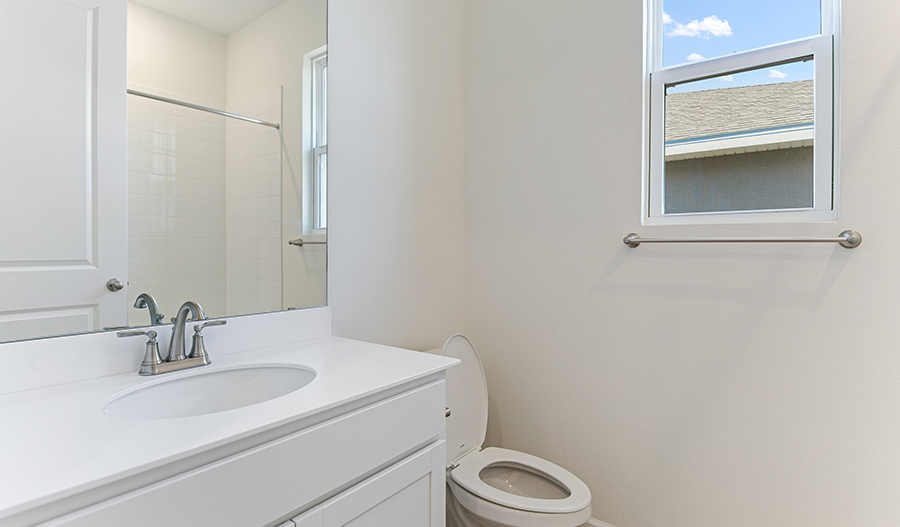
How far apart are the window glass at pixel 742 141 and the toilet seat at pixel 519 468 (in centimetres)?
99

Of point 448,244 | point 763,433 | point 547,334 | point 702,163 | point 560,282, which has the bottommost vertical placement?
point 763,433

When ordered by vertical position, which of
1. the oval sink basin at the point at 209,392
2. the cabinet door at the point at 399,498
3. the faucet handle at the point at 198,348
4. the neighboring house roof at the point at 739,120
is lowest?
the cabinet door at the point at 399,498

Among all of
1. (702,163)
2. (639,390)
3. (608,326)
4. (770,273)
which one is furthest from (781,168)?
(639,390)

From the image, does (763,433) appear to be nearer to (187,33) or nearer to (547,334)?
(547,334)

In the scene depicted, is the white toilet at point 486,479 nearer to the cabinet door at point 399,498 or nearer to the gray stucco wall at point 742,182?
the cabinet door at point 399,498

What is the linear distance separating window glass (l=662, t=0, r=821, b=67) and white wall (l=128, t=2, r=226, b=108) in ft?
4.77

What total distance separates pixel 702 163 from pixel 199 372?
5.37ft

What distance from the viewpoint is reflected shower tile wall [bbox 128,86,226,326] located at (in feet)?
3.44

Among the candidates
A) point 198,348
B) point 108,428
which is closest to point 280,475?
point 108,428

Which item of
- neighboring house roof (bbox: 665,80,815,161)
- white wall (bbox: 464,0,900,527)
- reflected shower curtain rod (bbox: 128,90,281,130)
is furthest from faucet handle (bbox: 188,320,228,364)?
neighboring house roof (bbox: 665,80,815,161)

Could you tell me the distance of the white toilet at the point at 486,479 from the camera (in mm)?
1311

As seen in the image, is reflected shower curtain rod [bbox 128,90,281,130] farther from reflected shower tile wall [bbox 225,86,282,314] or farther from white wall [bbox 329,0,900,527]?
white wall [bbox 329,0,900,527]

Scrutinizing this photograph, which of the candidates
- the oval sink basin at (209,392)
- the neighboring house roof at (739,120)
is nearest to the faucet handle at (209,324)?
the oval sink basin at (209,392)

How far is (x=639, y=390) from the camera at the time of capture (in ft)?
5.24
